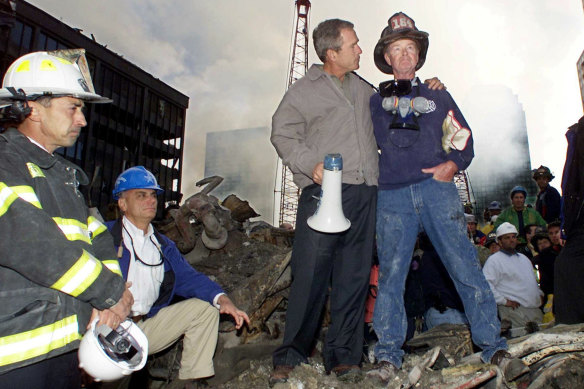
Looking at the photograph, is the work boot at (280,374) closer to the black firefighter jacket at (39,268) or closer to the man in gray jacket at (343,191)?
the man in gray jacket at (343,191)

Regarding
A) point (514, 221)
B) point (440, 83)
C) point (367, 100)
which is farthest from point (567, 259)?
point (514, 221)

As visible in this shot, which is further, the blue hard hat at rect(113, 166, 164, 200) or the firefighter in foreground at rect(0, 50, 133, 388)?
the blue hard hat at rect(113, 166, 164, 200)

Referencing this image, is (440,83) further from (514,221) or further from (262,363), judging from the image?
(514,221)

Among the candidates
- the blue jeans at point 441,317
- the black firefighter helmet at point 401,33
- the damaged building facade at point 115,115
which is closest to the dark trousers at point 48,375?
the black firefighter helmet at point 401,33

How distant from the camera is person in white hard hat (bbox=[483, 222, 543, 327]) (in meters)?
5.62

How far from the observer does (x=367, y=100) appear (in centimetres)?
340

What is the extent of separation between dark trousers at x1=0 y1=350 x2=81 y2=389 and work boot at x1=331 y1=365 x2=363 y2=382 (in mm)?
→ 1409

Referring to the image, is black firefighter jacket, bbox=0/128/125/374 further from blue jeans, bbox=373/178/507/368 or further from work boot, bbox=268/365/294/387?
blue jeans, bbox=373/178/507/368

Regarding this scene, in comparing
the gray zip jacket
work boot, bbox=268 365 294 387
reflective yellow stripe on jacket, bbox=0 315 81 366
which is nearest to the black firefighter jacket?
reflective yellow stripe on jacket, bbox=0 315 81 366

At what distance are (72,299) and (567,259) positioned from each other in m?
3.17

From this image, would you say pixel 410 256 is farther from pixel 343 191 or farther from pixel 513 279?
pixel 513 279

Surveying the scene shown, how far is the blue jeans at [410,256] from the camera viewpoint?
271 centimetres

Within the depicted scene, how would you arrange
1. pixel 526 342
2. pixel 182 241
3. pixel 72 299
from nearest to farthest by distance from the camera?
pixel 72 299 < pixel 526 342 < pixel 182 241

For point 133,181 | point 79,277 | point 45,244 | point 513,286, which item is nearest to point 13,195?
point 45,244
